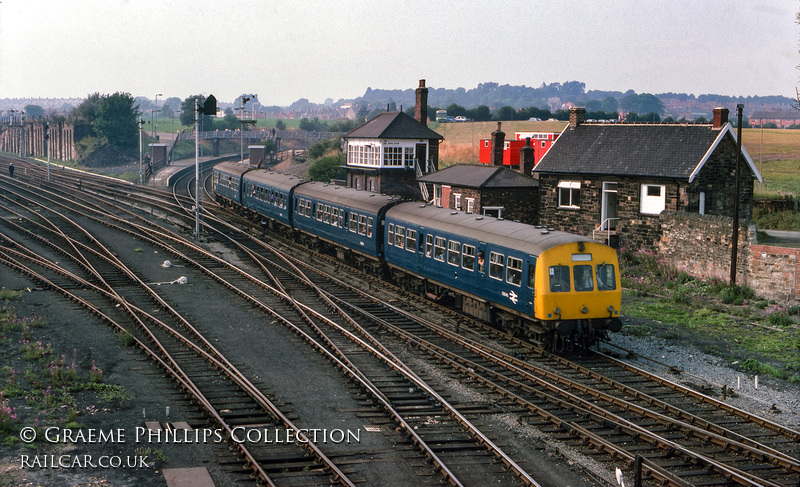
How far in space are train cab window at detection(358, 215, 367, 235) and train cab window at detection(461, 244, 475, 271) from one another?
7552 mm

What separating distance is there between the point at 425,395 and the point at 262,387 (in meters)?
3.51

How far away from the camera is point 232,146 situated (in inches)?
5546

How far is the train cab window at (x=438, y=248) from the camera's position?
77.6 feet

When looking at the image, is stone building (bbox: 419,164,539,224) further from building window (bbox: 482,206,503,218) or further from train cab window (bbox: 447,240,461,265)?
train cab window (bbox: 447,240,461,265)

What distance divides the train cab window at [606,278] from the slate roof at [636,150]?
14376 mm

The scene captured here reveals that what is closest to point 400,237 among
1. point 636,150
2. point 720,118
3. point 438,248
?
point 438,248

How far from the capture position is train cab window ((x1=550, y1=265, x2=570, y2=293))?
18766 mm

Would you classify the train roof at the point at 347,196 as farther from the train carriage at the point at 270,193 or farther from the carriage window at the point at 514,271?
the carriage window at the point at 514,271

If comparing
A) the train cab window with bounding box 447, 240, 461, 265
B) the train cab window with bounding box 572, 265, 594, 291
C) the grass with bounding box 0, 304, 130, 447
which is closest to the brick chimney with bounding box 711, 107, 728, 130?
the train cab window with bounding box 447, 240, 461, 265

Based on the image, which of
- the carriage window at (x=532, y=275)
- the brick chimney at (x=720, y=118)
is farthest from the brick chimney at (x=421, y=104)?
the carriage window at (x=532, y=275)

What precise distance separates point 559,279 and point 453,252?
15.6 feet

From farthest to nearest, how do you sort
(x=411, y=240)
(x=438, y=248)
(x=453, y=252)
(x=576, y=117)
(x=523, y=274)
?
(x=576, y=117) < (x=411, y=240) < (x=438, y=248) < (x=453, y=252) < (x=523, y=274)

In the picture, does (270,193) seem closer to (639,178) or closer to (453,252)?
(639,178)

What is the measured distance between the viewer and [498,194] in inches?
1551
